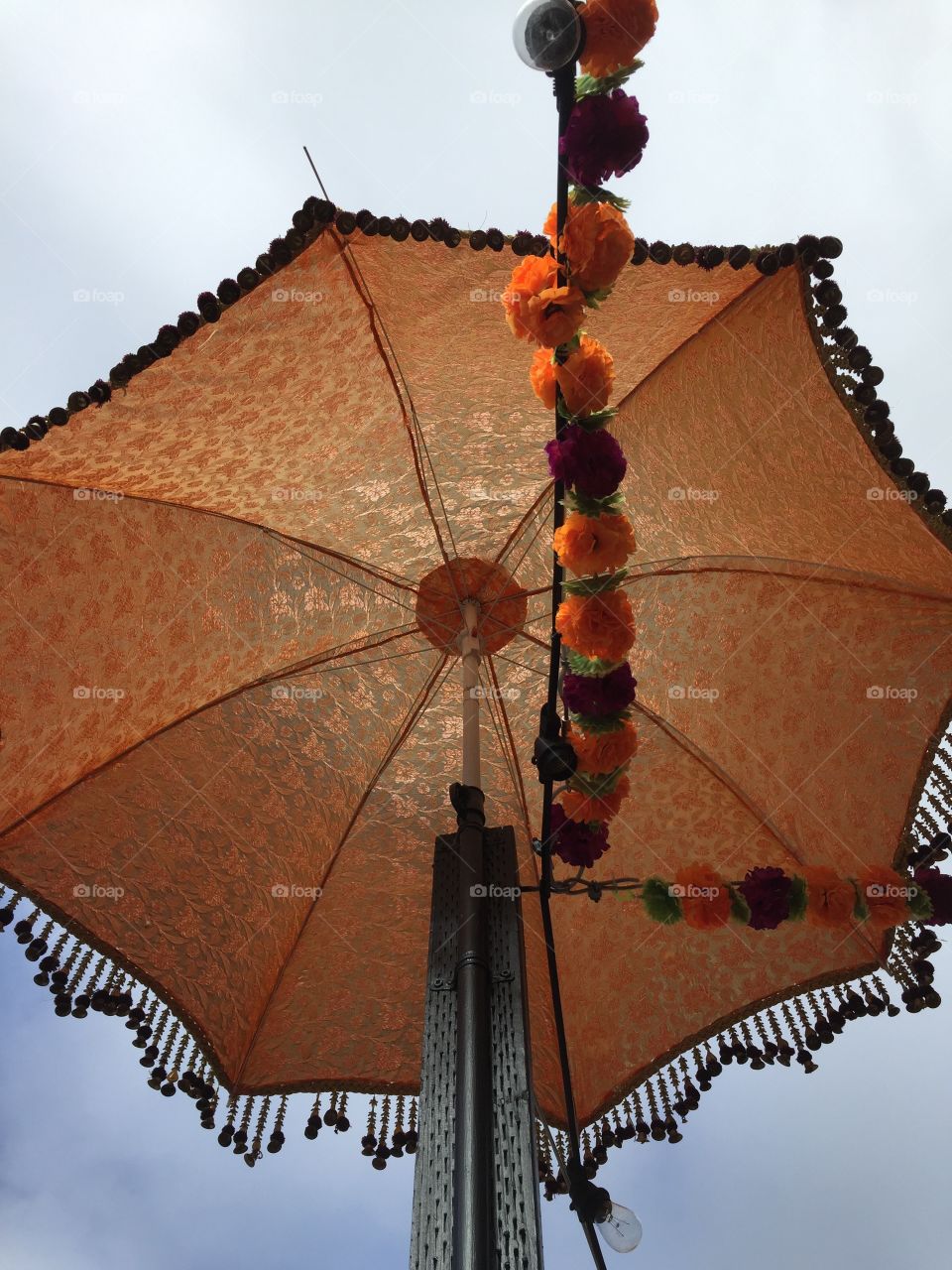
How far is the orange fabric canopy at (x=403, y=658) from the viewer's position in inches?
119

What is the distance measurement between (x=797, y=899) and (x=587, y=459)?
1.22 meters

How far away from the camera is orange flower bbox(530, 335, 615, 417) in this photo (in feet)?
7.49

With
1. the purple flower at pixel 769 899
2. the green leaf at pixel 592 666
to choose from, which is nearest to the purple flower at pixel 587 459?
the green leaf at pixel 592 666

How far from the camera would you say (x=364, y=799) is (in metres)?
3.77

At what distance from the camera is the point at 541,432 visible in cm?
348
